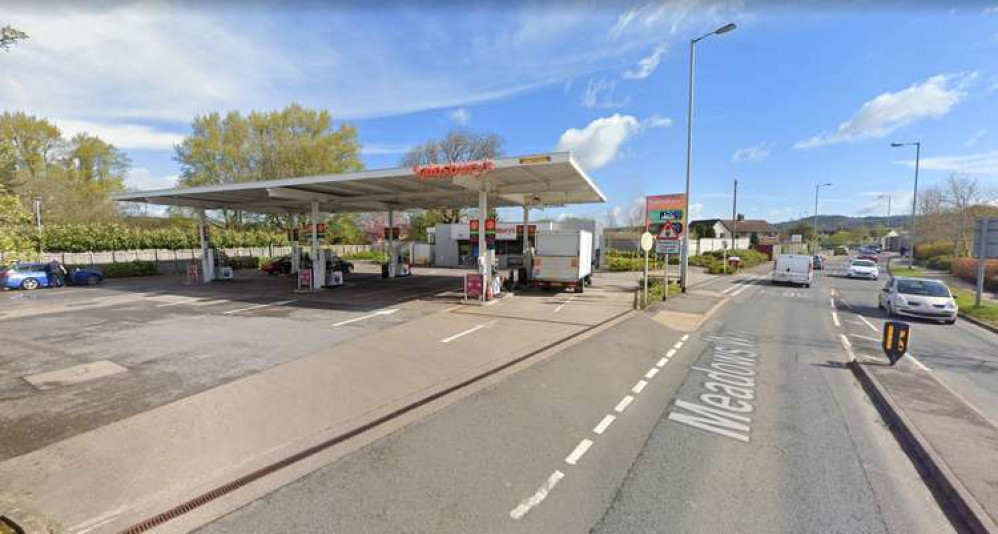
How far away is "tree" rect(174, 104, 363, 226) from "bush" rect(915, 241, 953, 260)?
6048 cm

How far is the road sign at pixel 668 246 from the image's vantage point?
15984 mm

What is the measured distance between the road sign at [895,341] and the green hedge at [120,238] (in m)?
38.6

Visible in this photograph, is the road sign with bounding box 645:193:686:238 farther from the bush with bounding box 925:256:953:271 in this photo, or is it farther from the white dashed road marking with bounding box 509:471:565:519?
the bush with bounding box 925:256:953:271

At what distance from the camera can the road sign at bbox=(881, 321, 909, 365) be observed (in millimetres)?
7363

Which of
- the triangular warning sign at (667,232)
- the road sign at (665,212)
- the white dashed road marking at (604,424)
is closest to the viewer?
the white dashed road marking at (604,424)

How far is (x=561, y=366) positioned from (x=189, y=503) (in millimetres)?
→ 5602

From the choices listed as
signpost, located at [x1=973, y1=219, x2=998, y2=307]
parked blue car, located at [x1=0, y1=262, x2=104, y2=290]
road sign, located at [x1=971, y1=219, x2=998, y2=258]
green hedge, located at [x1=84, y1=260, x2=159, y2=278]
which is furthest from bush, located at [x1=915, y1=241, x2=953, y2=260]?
green hedge, located at [x1=84, y1=260, x2=159, y2=278]

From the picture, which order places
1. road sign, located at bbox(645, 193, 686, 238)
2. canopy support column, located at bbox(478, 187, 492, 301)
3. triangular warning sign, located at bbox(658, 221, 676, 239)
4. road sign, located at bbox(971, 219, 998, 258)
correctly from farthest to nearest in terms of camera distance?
1. road sign, located at bbox(645, 193, 686, 238)
2. triangular warning sign, located at bbox(658, 221, 676, 239)
3. canopy support column, located at bbox(478, 187, 492, 301)
4. road sign, located at bbox(971, 219, 998, 258)

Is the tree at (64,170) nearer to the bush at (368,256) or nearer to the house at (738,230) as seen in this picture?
the bush at (368,256)

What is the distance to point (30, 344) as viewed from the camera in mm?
8648

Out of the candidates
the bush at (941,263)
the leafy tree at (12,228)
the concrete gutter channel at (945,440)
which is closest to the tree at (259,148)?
the leafy tree at (12,228)

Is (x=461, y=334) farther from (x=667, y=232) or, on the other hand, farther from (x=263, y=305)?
(x=667, y=232)

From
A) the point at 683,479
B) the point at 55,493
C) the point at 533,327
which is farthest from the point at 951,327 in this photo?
the point at 55,493

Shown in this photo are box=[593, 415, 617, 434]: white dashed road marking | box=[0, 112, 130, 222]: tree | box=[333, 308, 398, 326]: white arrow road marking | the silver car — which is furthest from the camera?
box=[0, 112, 130, 222]: tree
